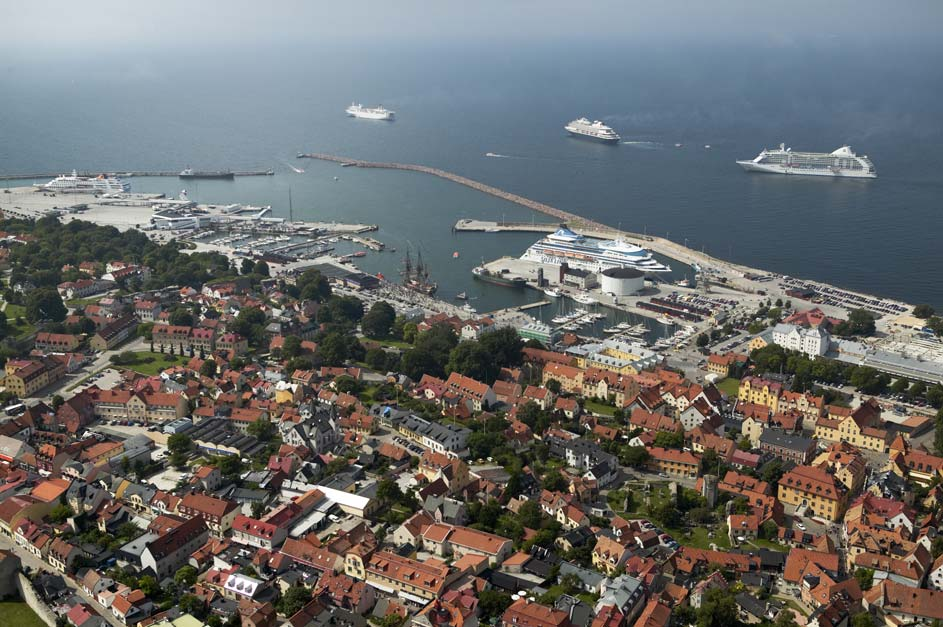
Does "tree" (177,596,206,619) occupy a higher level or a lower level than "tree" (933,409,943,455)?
lower

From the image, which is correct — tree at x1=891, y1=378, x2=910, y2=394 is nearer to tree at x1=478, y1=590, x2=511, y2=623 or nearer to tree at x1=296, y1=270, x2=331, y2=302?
tree at x1=478, y1=590, x2=511, y2=623

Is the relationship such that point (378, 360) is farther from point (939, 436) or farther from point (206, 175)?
point (206, 175)

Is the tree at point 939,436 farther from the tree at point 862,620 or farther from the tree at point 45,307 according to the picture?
the tree at point 45,307

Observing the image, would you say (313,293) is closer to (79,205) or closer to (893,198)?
(79,205)

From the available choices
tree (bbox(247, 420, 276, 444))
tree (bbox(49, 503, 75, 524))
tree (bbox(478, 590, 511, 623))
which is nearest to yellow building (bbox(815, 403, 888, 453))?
tree (bbox(478, 590, 511, 623))

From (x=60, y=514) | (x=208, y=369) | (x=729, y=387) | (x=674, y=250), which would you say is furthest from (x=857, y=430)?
(x=674, y=250)

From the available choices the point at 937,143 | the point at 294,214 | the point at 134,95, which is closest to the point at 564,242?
the point at 294,214
